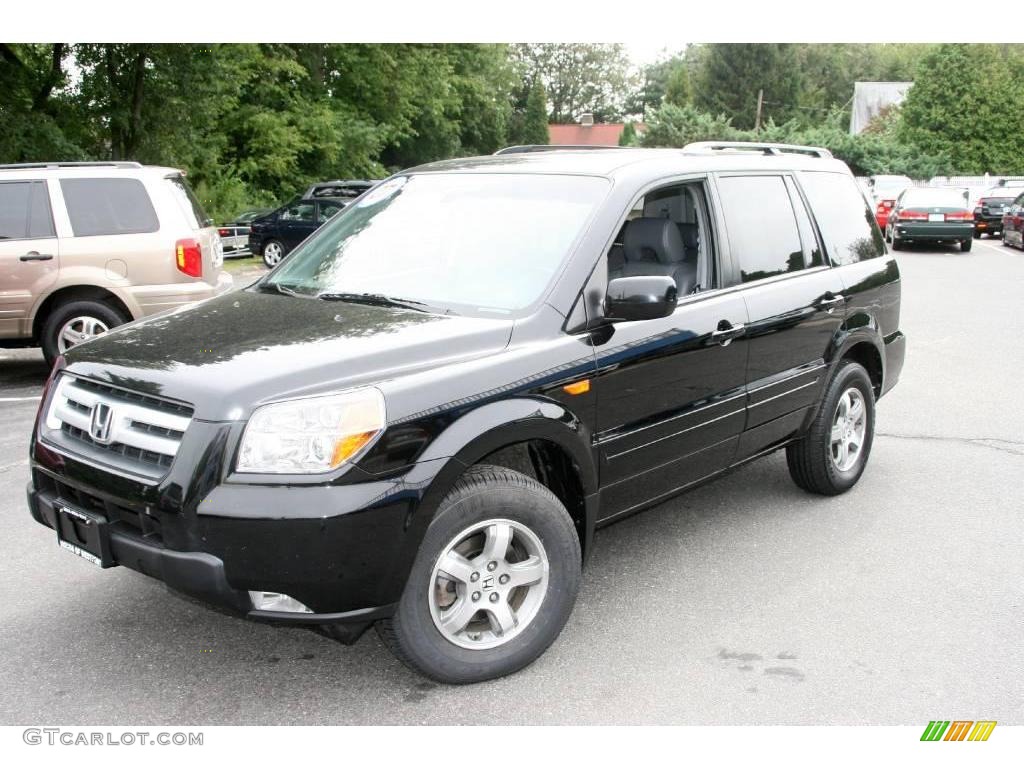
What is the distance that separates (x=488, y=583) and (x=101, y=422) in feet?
4.70

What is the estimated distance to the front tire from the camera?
5383 millimetres

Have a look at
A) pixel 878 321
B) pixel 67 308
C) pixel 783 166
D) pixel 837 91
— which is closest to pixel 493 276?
pixel 783 166

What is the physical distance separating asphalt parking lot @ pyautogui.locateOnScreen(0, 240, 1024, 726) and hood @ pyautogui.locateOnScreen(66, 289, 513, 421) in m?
1.07

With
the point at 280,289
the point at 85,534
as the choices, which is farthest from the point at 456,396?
the point at 280,289

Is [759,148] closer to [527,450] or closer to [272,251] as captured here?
[527,450]

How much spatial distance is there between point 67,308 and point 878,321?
6476 mm

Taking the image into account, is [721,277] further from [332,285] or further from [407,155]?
[407,155]

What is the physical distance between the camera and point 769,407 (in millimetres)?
4867

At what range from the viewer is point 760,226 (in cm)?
490

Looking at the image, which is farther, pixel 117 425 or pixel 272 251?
pixel 272 251

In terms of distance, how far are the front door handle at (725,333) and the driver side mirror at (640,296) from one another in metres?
0.71

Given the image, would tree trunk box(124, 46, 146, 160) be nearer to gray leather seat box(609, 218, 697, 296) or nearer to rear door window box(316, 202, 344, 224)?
rear door window box(316, 202, 344, 224)
